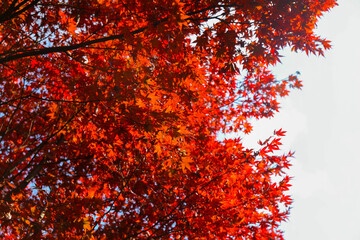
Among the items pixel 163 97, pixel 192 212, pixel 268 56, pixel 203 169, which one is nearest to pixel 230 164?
pixel 203 169

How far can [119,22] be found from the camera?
15.7 feet

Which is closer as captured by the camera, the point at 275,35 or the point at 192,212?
the point at 275,35

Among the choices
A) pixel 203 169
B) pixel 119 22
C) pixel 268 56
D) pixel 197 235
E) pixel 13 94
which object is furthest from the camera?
pixel 13 94

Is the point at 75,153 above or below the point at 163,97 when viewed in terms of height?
below

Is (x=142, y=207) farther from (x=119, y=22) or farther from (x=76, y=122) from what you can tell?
(x=119, y=22)

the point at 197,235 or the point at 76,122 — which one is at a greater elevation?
the point at 76,122

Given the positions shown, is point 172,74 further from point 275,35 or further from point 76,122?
point 76,122

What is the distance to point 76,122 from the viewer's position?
5.38m

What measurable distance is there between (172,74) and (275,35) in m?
1.81

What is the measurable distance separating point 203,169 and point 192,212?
3.40ft

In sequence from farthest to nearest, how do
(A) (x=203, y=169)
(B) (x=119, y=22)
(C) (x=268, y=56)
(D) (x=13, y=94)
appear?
1. (D) (x=13, y=94)
2. (A) (x=203, y=169)
3. (B) (x=119, y=22)
4. (C) (x=268, y=56)

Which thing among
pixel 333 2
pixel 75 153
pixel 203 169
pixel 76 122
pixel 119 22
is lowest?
pixel 203 169

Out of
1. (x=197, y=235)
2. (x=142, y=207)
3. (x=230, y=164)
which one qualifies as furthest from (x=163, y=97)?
(x=197, y=235)

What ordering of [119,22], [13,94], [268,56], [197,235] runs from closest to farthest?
[268,56] < [119,22] < [197,235] < [13,94]
